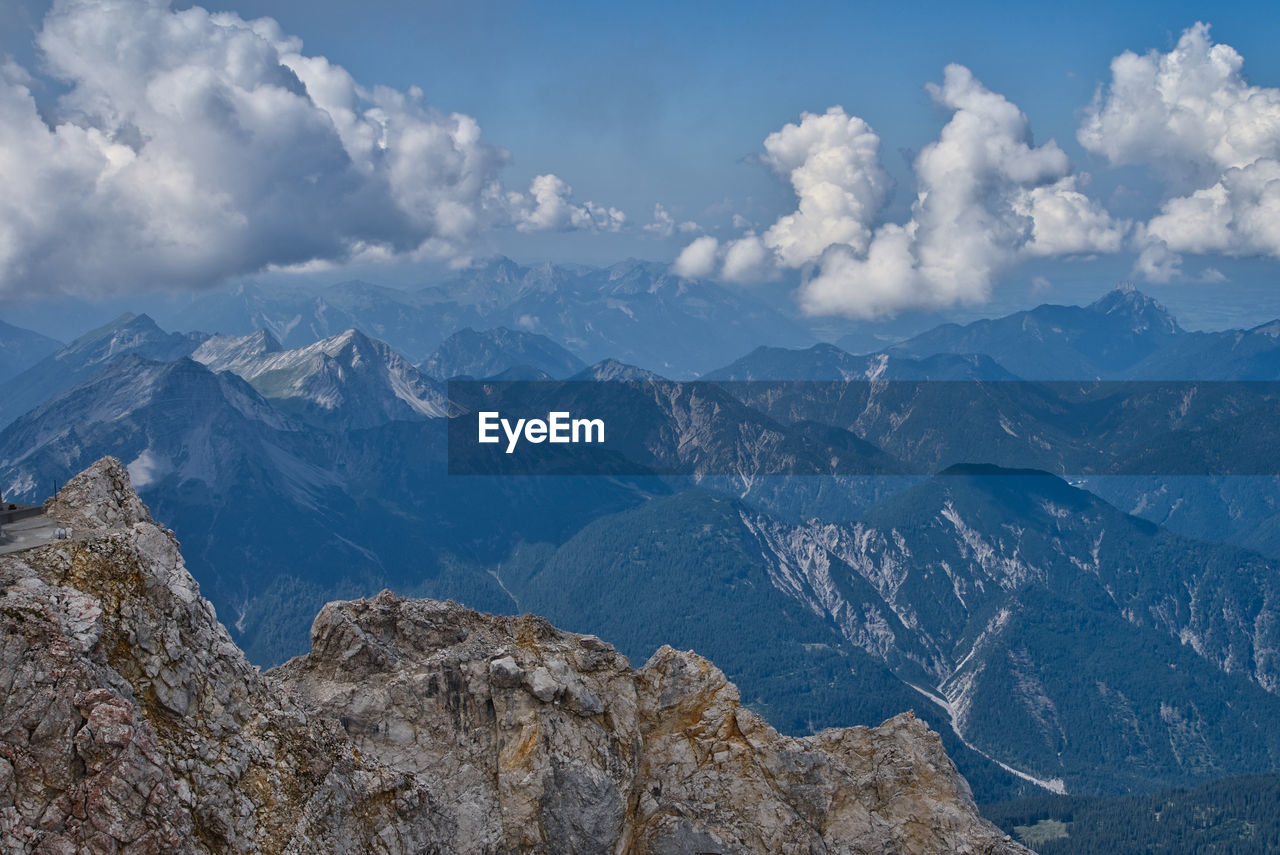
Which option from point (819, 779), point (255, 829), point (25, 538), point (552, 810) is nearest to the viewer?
point (255, 829)

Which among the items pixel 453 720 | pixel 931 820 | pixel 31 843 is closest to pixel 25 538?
pixel 31 843

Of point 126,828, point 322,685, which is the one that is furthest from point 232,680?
point 322,685

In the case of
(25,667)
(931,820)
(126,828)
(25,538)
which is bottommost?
(931,820)

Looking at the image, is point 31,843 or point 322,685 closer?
point 31,843

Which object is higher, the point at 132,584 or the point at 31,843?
the point at 132,584

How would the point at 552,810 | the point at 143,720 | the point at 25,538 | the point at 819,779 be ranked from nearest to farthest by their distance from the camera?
1. the point at 143,720
2. the point at 25,538
3. the point at 552,810
4. the point at 819,779

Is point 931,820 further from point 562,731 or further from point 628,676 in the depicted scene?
point 562,731
